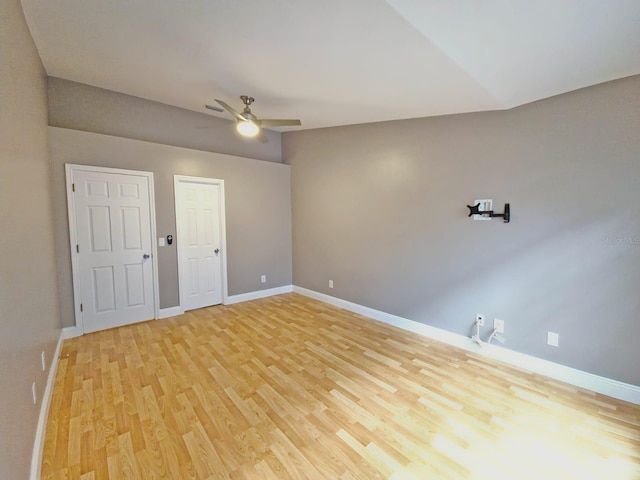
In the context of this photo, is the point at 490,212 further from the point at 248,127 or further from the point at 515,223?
the point at 248,127

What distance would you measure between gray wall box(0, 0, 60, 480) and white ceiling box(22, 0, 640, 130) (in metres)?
0.59

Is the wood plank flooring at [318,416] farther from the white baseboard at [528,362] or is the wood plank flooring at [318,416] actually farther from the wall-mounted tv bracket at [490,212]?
the wall-mounted tv bracket at [490,212]

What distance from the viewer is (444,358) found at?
2.93 metres

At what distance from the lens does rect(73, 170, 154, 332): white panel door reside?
132 inches

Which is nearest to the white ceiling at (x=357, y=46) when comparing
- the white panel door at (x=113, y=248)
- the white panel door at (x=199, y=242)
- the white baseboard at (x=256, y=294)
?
the white panel door at (x=113, y=248)

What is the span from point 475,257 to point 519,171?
1.00 m

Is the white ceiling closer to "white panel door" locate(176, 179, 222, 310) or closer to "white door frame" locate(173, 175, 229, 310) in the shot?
"white door frame" locate(173, 175, 229, 310)

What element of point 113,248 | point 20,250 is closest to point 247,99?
point 20,250

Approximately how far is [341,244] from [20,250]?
360cm

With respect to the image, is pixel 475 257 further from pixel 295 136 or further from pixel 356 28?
pixel 295 136

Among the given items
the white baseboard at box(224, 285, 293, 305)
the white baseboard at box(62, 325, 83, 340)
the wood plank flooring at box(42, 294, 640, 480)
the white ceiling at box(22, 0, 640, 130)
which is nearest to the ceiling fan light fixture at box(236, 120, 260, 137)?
the white ceiling at box(22, 0, 640, 130)

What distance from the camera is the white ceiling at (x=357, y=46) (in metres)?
1.60

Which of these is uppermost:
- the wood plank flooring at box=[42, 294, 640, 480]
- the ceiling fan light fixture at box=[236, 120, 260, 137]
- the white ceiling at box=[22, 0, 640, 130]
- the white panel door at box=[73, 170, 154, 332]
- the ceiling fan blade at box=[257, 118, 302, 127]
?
the white ceiling at box=[22, 0, 640, 130]

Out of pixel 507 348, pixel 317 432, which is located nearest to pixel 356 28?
pixel 317 432
